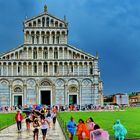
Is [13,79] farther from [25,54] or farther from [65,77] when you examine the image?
[65,77]

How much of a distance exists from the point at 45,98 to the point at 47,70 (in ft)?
19.6

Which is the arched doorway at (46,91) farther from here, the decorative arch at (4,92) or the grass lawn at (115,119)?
the grass lawn at (115,119)

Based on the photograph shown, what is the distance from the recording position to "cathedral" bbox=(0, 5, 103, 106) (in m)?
79.9

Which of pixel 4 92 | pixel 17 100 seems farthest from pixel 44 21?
pixel 17 100

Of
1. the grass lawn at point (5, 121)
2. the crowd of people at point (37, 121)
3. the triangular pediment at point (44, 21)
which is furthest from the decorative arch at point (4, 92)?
the crowd of people at point (37, 121)

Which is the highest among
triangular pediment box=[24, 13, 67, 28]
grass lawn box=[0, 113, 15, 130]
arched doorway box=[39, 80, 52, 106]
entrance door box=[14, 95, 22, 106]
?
triangular pediment box=[24, 13, 67, 28]

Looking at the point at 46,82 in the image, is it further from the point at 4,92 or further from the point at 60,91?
the point at 4,92

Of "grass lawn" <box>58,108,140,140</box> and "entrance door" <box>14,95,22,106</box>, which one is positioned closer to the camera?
"grass lawn" <box>58,108,140,140</box>

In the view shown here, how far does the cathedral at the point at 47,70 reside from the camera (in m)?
79.9

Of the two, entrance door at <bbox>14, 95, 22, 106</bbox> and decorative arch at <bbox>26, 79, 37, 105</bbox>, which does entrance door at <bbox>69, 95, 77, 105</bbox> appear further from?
entrance door at <bbox>14, 95, 22, 106</bbox>

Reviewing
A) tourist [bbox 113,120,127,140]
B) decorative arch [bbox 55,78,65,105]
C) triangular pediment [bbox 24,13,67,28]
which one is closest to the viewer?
tourist [bbox 113,120,127,140]

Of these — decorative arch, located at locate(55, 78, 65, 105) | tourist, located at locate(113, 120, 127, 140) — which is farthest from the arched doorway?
tourist, located at locate(113, 120, 127, 140)

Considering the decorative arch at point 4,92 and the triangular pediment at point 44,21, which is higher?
the triangular pediment at point 44,21

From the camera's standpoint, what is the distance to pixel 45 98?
3211 inches
